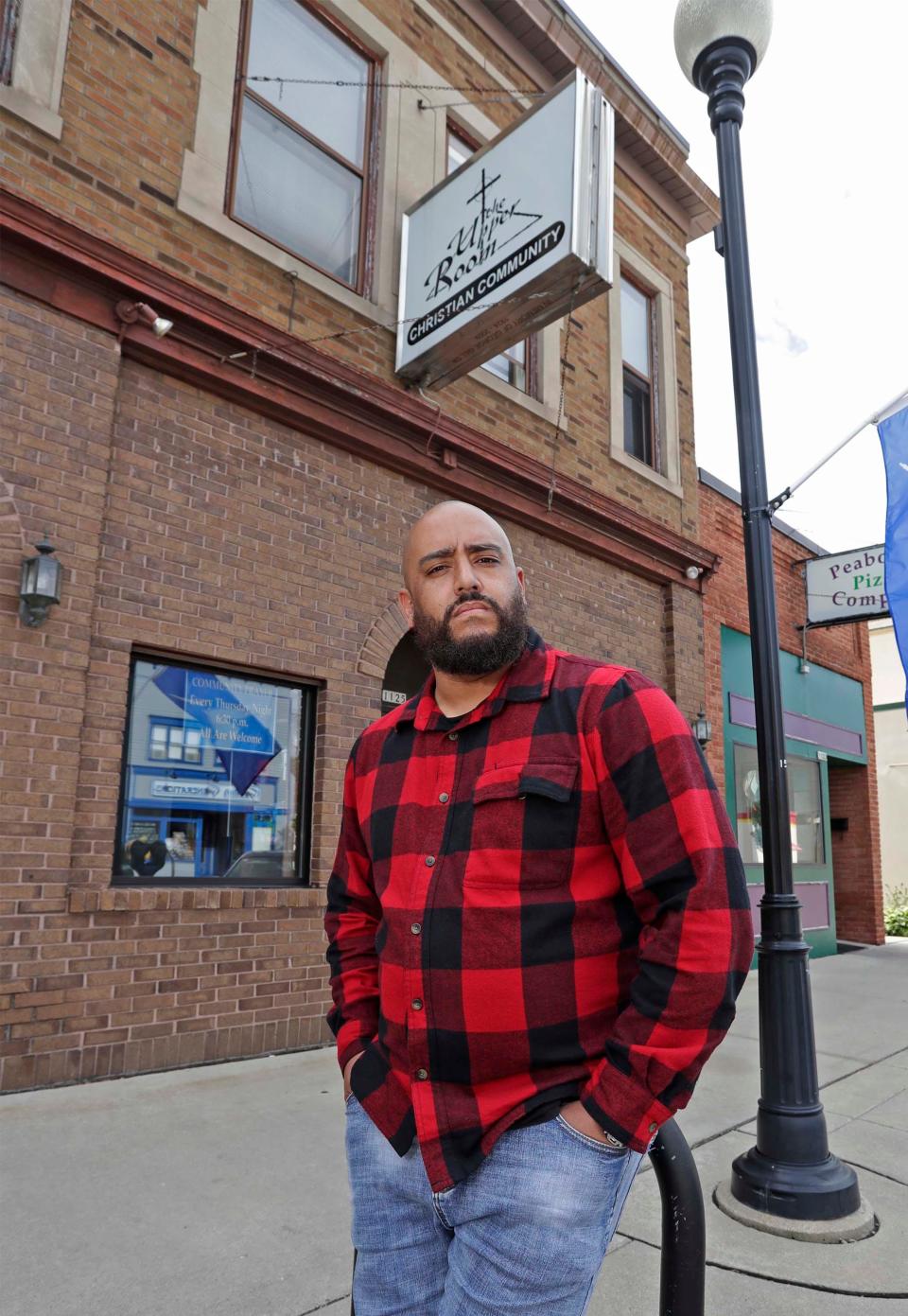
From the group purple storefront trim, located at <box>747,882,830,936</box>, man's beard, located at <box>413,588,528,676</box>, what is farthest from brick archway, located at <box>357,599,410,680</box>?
purple storefront trim, located at <box>747,882,830,936</box>

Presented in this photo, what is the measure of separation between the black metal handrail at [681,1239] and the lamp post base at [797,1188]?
7.45 ft

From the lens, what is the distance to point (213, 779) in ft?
20.6

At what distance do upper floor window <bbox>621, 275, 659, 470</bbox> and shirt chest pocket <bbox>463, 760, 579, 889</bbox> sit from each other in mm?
9306

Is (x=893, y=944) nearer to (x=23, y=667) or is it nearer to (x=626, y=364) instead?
(x=626, y=364)

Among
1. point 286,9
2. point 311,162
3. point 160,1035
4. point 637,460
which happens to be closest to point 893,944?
point 637,460

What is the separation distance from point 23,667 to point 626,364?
782 centimetres

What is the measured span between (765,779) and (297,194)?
5.86 meters

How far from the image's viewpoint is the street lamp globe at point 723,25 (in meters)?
4.58

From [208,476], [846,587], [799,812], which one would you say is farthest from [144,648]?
[799,812]

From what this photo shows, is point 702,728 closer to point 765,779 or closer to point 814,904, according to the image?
point 814,904

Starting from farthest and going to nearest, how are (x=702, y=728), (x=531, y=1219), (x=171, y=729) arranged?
(x=702, y=728), (x=171, y=729), (x=531, y=1219)

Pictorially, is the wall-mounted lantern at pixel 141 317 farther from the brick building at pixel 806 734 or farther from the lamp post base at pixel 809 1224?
the brick building at pixel 806 734

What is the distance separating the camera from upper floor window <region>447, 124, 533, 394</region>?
8.78 meters

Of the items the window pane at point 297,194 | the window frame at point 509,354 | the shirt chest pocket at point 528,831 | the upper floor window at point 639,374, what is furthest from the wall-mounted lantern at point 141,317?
the upper floor window at point 639,374
